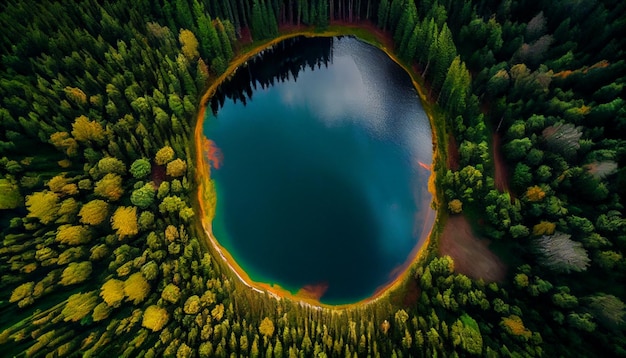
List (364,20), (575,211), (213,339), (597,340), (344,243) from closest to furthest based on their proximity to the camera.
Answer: (597,340) < (213,339) < (575,211) < (344,243) < (364,20)

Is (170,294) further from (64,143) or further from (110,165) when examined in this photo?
(64,143)

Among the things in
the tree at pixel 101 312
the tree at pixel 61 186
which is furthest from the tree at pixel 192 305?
the tree at pixel 61 186

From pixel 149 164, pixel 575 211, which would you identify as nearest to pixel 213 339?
pixel 149 164

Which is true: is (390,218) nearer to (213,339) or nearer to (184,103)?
(213,339)

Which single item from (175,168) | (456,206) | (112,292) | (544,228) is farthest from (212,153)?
(544,228)

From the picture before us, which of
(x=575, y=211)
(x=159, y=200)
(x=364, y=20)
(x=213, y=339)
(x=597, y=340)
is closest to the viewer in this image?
(x=597, y=340)

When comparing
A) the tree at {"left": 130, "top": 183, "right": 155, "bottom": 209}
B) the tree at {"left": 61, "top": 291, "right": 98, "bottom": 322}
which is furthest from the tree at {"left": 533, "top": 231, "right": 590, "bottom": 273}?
the tree at {"left": 61, "top": 291, "right": 98, "bottom": 322}

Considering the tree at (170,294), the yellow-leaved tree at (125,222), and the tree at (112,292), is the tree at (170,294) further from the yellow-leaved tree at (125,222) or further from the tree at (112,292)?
the yellow-leaved tree at (125,222)
